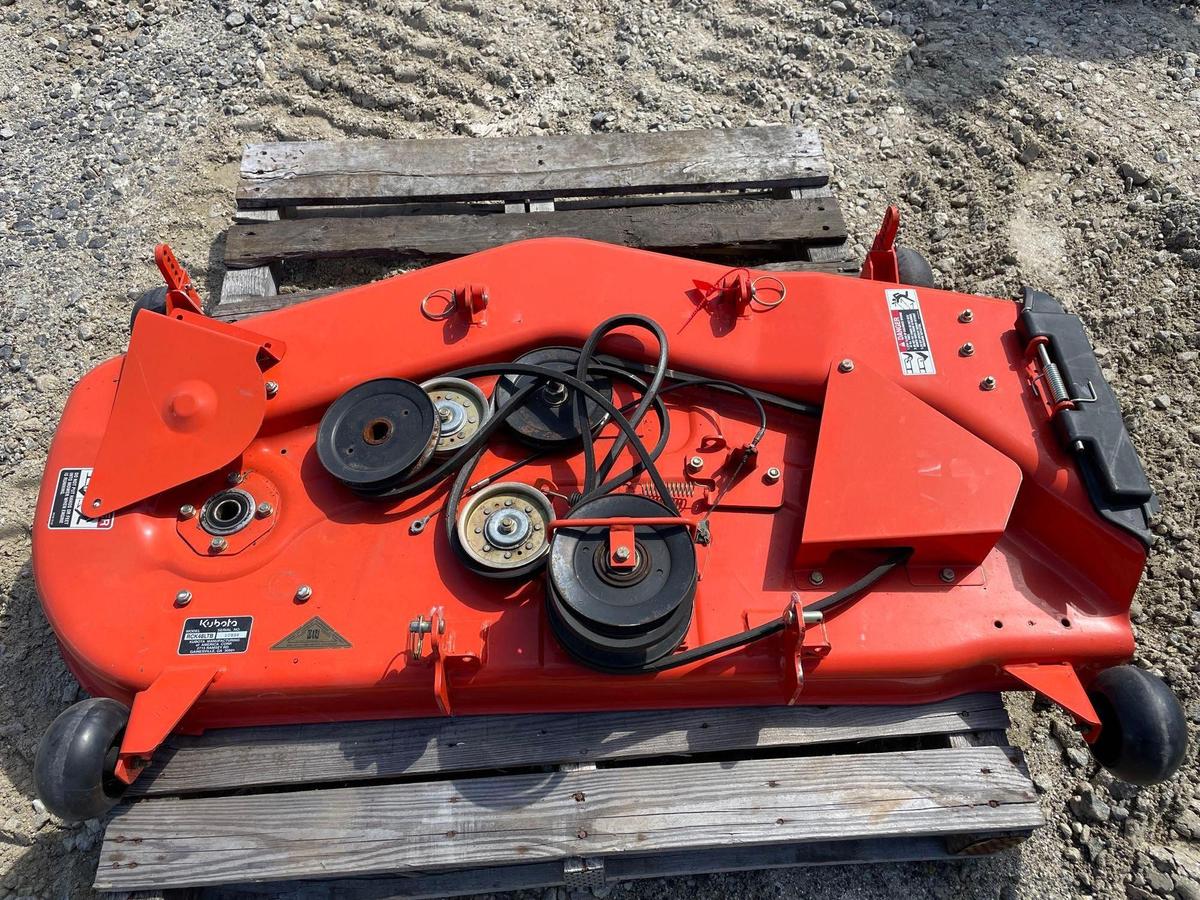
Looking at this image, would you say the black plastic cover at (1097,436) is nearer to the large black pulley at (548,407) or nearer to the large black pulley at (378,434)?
the large black pulley at (548,407)

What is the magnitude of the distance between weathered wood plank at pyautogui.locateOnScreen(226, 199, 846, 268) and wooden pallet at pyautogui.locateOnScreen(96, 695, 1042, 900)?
1.54 m

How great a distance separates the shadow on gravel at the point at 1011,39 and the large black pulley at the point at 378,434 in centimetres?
278

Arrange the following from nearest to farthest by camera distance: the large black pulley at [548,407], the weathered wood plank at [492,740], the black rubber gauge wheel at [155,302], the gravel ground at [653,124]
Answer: the weathered wood plank at [492,740] < the large black pulley at [548,407] < the black rubber gauge wheel at [155,302] < the gravel ground at [653,124]

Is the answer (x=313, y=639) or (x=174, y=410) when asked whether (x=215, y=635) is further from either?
(x=174, y=410)

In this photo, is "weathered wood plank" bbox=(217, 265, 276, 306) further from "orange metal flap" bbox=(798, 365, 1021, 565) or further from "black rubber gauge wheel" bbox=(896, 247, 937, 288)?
"black rubber gauge wheel" bbox=(896, 247, 937, 288)

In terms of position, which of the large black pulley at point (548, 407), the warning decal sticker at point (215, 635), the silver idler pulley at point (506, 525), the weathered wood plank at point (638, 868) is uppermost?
the large black pulley at point (548, 407)

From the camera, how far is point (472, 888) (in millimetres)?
1822

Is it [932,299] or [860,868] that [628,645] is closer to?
[860,868]

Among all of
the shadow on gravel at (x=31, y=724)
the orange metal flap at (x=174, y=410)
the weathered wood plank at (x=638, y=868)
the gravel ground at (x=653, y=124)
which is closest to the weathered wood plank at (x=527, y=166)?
the gravel ground at (x=653, y=124)

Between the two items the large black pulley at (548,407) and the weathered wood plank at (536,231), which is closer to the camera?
the large black pulley at (548,407)

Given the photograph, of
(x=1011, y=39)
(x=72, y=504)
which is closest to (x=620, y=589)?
(x=72, y=504)

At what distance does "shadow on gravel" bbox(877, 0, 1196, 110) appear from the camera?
349 cm

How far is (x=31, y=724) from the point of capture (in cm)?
217

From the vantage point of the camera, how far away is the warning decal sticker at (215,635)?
1.72 metres
